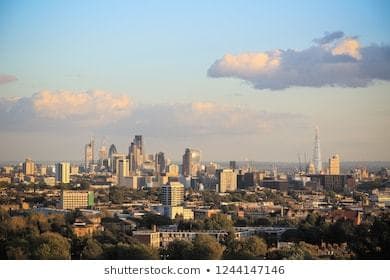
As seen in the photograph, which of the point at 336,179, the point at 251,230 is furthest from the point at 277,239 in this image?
the point at 336,179

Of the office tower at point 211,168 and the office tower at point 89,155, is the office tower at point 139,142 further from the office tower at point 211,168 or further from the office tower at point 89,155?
the office tower at point 211,168

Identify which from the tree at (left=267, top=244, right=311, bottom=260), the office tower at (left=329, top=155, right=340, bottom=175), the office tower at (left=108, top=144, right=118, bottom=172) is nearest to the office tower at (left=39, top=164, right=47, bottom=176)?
the office tower at (left=108, top=144, right=118, bottom=172)

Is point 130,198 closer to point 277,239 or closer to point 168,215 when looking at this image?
point 168,215

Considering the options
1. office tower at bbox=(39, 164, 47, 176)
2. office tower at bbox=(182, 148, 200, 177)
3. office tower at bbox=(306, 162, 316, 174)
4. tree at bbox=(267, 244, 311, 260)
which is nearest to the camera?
tree at bbox=(267, 244, 311, 260)

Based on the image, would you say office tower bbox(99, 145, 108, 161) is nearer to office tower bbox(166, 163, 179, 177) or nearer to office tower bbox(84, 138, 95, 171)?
office tower bbox(84, 138, 95, 171)
